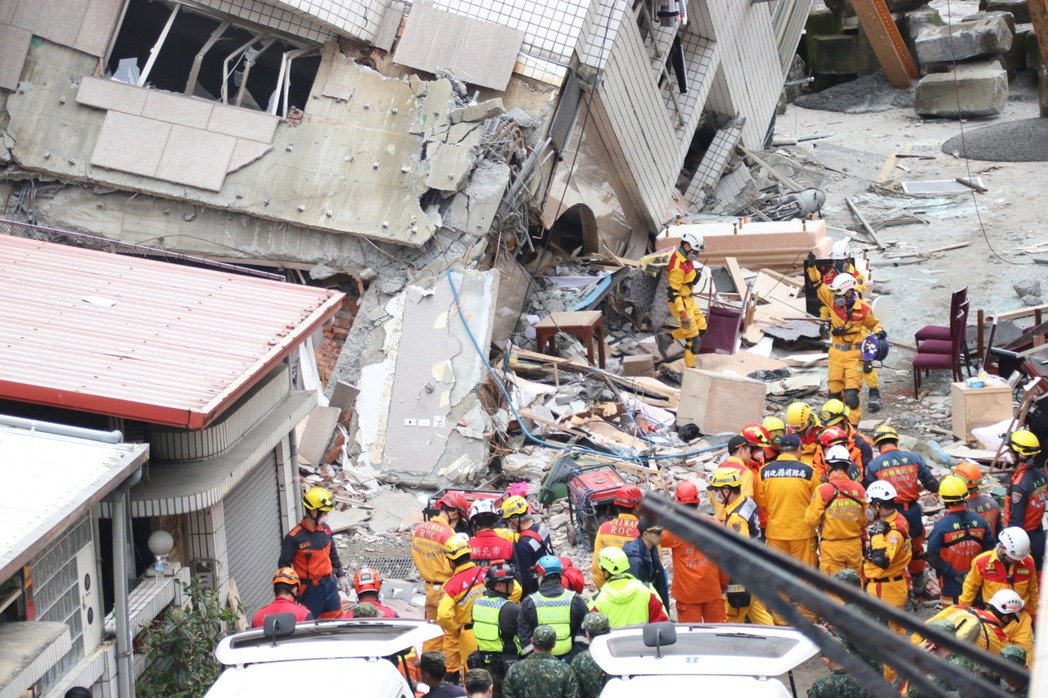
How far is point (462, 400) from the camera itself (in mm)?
12945

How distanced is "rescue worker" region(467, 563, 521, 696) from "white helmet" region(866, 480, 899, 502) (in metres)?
2.77

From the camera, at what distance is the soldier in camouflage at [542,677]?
6.45 meters

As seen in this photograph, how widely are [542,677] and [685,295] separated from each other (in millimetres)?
8583

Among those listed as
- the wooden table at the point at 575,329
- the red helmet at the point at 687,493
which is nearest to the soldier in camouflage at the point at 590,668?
the red helmet at the point at 687,493

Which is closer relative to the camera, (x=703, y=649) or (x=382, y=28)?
(x=703, y=649)

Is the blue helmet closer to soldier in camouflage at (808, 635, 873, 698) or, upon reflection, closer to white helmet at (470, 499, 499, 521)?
white helmet at (470, 499, 499, 521)

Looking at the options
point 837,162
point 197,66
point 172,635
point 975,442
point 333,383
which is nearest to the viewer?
point 172,635

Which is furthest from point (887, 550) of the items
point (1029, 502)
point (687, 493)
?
point (687, 493)

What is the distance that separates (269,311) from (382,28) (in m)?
5.94

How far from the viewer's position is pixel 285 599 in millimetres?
7734

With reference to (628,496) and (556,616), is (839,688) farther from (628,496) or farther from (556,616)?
(628,496)

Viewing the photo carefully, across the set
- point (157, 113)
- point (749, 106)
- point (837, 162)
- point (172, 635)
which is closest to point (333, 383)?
point (157, 113)

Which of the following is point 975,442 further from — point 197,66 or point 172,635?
point 197,66

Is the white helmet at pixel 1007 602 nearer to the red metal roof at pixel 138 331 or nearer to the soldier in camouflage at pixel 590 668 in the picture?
the soldier in camouflage at pixel 590 668
